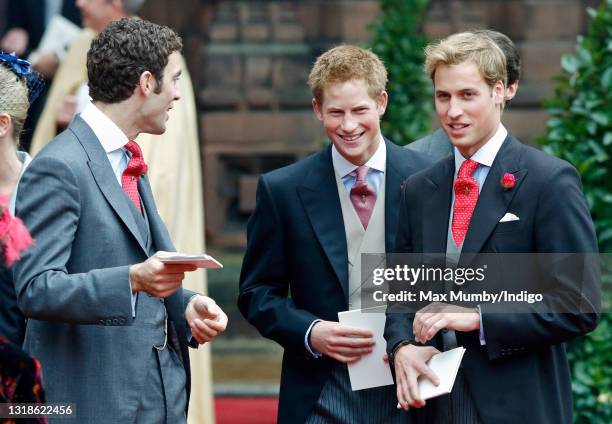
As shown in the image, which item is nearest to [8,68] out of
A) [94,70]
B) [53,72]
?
[94,70]

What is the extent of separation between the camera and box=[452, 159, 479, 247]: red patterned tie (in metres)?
3.82

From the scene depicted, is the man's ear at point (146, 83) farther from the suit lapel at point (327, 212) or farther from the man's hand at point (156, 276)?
the suit lapel at point (327, 212)

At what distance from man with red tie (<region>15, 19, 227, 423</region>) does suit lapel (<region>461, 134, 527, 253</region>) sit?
732 millimetres

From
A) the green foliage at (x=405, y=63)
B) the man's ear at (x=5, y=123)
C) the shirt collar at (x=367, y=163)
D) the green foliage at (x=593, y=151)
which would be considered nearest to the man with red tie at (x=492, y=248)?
the shirt collar at (x=367, y=163)

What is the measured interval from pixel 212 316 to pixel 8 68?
0.96 meters

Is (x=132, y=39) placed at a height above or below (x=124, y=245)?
above

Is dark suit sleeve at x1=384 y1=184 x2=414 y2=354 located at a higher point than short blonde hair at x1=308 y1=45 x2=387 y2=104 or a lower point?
lower

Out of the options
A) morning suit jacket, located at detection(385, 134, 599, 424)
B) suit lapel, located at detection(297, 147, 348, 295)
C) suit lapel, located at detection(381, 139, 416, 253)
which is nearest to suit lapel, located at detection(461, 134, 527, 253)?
morning suit jacket, located at detection(385, 134, 599, 424)

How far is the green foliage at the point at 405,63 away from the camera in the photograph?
6703 mm

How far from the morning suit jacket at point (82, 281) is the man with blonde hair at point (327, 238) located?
1.93 ft

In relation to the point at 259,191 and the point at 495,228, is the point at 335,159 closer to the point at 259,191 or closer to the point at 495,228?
the point at 259,191

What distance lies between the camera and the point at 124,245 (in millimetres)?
3729

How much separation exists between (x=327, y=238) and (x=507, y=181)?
0.68 m

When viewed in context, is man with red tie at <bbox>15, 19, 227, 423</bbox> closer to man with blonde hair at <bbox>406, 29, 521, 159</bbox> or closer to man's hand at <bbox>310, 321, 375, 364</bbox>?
man's hand at <bbox>310, 321, 375, 364</bbox>
